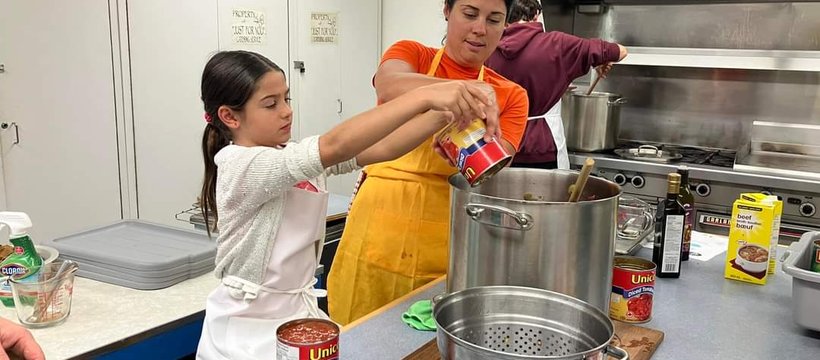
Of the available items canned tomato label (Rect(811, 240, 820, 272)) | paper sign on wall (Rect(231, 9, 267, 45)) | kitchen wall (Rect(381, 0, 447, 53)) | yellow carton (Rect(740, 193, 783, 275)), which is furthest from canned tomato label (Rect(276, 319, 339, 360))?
kitchen wall (Rect(381, 0, 447, 53))

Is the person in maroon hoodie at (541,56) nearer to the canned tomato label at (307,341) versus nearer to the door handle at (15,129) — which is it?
the canned tomato label at (307,341)

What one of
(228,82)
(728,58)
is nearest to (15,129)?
(228,82)

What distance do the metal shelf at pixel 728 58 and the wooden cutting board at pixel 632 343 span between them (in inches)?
91.8

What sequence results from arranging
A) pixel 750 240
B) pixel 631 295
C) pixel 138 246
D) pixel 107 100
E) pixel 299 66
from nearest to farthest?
pixel 631 295 → pixel 750 240 → pixel 138 246 → pixel 107 100 → pixel 299 66

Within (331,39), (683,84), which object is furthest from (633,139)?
(331,39)

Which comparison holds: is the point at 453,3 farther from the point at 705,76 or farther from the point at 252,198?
the point at 705,76

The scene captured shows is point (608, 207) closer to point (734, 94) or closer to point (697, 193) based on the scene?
point (697, 193)

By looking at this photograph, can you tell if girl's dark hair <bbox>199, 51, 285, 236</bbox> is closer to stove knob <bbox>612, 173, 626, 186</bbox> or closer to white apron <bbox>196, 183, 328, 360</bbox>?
white apron <bbox>196, 183, 328, 360</bbox>

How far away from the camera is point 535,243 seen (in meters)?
1.03

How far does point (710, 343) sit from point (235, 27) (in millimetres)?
2844

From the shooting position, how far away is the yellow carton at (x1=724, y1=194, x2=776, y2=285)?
55.5 inches

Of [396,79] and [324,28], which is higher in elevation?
[324,28]

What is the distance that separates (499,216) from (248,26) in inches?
108

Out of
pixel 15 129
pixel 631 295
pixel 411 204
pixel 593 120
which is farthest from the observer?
pixel 593 120
